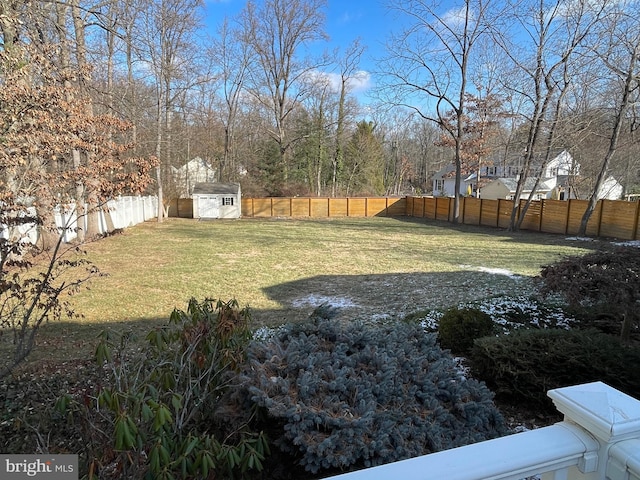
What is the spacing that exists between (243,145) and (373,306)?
26.7 metres

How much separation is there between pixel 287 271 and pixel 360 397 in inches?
299

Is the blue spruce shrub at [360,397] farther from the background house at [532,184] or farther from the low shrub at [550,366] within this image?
the background house at [532,184]

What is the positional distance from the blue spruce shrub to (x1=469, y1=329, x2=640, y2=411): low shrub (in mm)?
597

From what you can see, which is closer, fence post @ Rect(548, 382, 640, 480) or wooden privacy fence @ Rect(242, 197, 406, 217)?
fence post @ Rect(548, 382, 640, 480)

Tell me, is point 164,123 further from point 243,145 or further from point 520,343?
point 520,343

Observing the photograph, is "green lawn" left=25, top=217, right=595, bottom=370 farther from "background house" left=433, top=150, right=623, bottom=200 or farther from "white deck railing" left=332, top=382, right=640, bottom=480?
"background house" left=433, top=150, right=623, bottom=200

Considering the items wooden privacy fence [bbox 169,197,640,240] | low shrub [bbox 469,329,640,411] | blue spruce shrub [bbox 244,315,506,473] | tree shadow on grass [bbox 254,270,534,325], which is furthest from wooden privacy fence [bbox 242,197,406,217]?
blue spruce shrub [bbox 244,315,506,473]

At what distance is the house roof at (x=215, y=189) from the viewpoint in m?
24.2

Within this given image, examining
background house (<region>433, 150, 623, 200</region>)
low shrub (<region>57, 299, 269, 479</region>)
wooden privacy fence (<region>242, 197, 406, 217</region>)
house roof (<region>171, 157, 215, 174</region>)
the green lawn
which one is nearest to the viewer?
low shrub (<region>57, 299, 269, 479</region>)

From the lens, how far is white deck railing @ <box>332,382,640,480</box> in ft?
3.11

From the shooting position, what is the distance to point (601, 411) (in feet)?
3.42

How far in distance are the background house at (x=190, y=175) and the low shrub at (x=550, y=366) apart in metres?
24.5

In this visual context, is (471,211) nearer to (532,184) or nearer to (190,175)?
(532,184)

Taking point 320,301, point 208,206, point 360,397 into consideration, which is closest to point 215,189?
point 208,206
